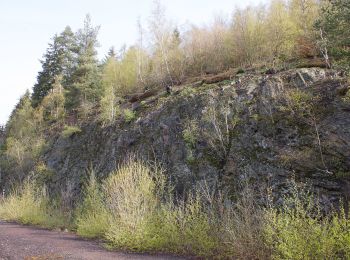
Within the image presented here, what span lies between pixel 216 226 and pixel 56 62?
137 feet

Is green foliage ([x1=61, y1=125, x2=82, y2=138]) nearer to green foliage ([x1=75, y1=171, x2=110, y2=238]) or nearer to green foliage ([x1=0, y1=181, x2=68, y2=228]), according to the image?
green foliage ([x1=0, y1=181, x2=68, y2=228])

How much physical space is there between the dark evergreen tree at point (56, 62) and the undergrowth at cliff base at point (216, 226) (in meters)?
33.4

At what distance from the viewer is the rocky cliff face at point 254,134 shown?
1345cm

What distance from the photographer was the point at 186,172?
653 inches

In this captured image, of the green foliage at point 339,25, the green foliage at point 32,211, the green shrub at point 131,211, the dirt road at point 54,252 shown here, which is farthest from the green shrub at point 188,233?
the green foliage at point 32,211

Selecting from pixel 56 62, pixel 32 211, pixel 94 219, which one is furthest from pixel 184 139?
pixel 56 62

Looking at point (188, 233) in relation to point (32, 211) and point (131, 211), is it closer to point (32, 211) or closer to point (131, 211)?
point (131, 211)

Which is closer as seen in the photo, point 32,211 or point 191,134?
point 191,134

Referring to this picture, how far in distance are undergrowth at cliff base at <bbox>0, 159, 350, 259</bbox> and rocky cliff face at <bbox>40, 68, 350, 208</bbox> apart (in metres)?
1.21

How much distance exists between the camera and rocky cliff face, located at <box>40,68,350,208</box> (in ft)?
44.1

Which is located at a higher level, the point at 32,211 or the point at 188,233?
the point at 32,211

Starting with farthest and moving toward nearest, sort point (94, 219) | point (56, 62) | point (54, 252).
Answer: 1. point (56, 62)
2. point (94, 219)
3. point (54, 252)

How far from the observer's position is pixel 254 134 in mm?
15672

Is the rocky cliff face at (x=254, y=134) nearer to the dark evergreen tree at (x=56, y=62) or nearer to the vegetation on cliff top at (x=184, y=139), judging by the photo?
the vegetation on cliff top at (x=184, y=139)
